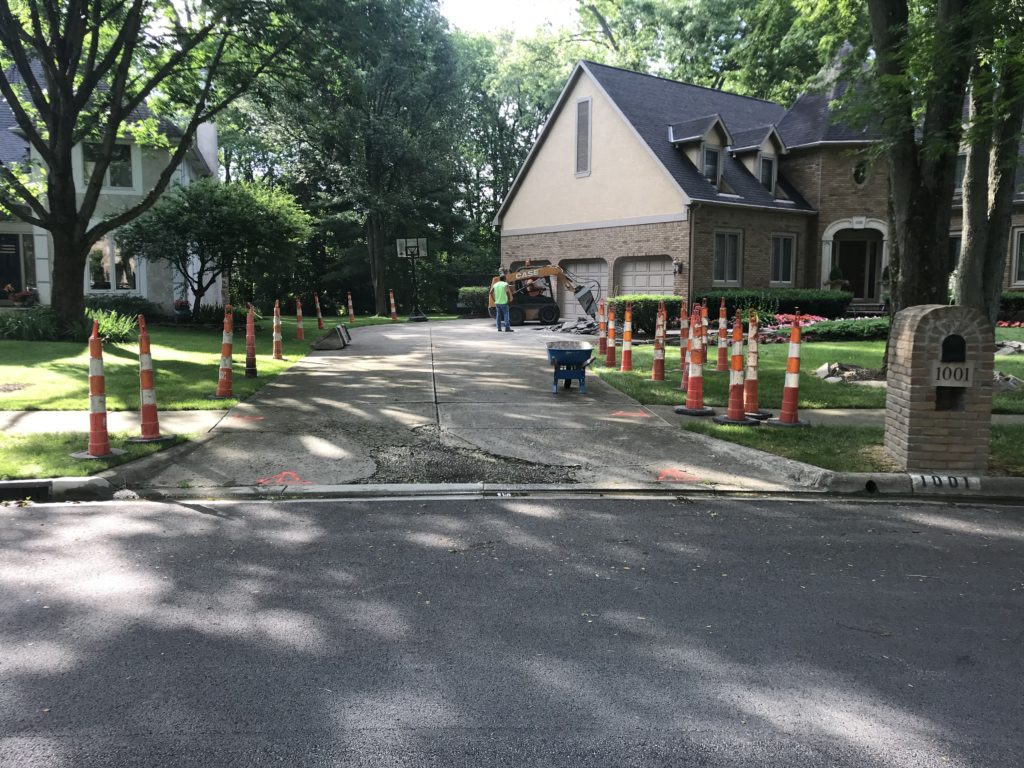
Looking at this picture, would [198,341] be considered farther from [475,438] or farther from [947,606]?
[947,606]

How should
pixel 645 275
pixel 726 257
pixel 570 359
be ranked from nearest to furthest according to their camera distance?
pixel 570 359, pixel 726 257, pixel 645 275

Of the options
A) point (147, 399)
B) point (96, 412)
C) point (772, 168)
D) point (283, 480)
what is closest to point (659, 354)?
point (283, 480)

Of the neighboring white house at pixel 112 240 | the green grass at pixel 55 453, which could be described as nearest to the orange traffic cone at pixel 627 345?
the green grass at pixel 55 453

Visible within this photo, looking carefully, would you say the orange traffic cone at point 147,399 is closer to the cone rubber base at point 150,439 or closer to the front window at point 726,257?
the cone rubber base at point 150,439

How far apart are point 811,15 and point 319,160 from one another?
2522cm

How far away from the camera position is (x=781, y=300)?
84.3 ft

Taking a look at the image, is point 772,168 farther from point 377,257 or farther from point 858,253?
point 377,257

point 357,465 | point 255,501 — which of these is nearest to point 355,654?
point 255,501

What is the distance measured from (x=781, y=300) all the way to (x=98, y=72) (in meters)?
19.8

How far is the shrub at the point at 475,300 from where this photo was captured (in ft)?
112

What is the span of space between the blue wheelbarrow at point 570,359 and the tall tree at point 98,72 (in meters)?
9.29

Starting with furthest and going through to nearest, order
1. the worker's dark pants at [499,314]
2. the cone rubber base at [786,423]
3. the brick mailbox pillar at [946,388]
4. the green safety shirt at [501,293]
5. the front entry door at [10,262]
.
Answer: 1. the front entry door at [10,262]
2. the worker's dark pants at [499,314]
3. the green safety shirt at [501,293]
4. the cone rubber base at [786,423]
5. the brick mailbox pillar at [946,388]

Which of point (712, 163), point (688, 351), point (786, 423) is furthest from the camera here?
point (712, 163)

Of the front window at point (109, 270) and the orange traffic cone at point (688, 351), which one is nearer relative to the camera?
the orange traffic cone at point (688, 351)
